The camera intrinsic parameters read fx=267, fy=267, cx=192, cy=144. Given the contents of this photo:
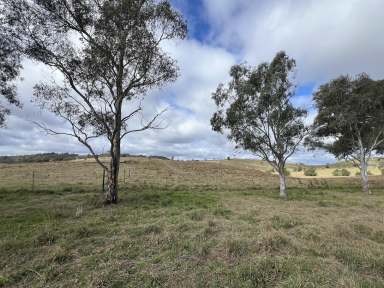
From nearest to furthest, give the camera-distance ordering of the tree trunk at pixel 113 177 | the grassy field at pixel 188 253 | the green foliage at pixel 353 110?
the grassy field at pixel 188 253 < the tree trunk at pixel 113 177 < the green foliage at pixel 353 110

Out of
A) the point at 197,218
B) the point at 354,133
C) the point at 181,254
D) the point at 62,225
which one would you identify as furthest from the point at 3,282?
the point at 354,133

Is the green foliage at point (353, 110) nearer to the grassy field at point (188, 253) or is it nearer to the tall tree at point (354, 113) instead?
the tall tree at point (354, 113)

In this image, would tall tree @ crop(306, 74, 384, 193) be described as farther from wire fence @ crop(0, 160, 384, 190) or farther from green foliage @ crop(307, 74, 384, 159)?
wire fence @ crop(0, 160, 384, 190)

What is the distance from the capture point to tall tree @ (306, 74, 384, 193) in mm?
25656

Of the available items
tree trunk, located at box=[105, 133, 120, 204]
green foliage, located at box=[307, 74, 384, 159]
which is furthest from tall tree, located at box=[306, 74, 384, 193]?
tree trunk, located at box=[105, 133, 120, 204]

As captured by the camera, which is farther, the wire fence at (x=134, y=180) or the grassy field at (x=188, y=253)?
the wire fence at (x=134, y=180)

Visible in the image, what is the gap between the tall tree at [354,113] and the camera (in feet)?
84.2

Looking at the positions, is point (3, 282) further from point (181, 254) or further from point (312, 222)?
point (312, 222)

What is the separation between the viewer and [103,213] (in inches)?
494

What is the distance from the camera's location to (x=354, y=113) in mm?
25578

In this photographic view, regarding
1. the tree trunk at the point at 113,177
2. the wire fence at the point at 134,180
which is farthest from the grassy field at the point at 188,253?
the wire fence at the point at 134,180

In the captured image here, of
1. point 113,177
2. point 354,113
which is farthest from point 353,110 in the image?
point 113,177

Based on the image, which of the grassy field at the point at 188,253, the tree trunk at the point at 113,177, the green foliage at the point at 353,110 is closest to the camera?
the grassy field at the point at 188,253

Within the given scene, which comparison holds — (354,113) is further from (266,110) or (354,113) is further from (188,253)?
(188,253)
